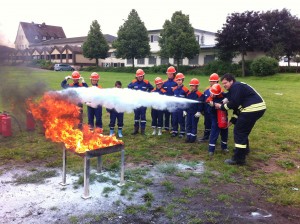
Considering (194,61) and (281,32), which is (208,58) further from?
(281,32)

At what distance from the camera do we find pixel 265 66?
113ft

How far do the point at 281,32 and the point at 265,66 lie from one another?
7.05 metres

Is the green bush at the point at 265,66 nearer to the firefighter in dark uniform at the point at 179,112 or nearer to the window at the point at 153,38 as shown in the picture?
the window at the point at 153,38

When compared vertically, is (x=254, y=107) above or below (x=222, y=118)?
above

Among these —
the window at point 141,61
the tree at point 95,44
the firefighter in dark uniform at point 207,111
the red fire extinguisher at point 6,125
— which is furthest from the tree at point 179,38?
the red fire extinguisher at point 6,125

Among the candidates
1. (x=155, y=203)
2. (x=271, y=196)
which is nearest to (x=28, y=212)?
(x=155, y=203)

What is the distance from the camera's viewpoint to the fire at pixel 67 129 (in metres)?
5.87

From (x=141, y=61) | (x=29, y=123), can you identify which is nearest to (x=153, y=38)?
(x=141, y=61)

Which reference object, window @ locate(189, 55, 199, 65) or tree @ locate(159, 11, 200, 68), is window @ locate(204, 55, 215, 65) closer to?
window @ locate(189, 55, 199, 65)

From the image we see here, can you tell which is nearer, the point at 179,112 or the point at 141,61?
the point at 179,112

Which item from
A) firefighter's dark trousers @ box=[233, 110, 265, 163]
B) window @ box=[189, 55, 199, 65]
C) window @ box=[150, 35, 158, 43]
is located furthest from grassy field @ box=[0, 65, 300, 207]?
window @ box=[150, 35, 158, 43]

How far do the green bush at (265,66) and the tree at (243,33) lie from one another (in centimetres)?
199

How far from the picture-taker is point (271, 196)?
578cm

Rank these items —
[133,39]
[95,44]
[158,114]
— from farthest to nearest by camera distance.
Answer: [95,44] < [133,39] < [158,114]
